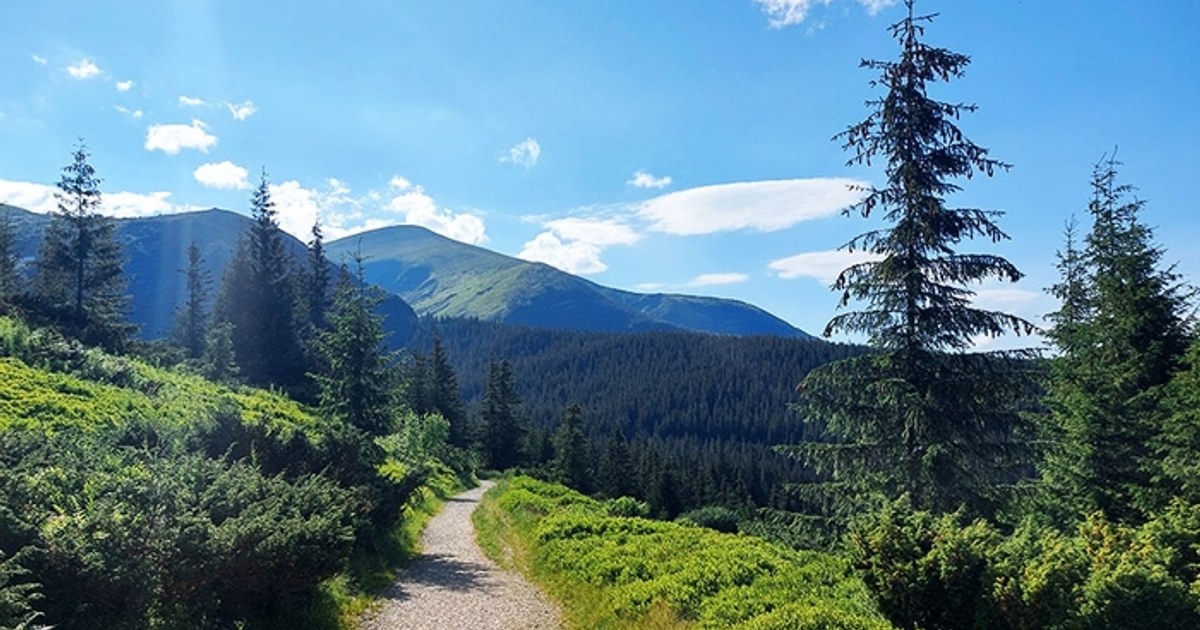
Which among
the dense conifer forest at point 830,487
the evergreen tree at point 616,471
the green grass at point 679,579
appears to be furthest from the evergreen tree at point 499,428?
the green grass at point 679,579

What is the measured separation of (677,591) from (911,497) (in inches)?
254

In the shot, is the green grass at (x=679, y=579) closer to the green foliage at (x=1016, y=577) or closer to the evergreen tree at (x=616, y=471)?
the green foliage at (x=1016, y=577)

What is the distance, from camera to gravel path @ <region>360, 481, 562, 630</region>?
12164 millimetres

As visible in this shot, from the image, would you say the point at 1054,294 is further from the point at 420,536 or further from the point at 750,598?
the point at 420,536

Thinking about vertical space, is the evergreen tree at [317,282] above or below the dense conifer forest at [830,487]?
above

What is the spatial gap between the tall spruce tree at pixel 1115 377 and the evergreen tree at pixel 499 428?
50.3 m

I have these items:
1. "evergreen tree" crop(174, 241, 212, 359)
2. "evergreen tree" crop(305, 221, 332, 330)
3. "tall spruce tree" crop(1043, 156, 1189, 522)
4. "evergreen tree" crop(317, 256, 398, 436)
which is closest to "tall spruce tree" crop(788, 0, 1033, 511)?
"tall spruce tree" crop(1043, 156, 1189, 522)

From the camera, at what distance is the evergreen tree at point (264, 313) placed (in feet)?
161

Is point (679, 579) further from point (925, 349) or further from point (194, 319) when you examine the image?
point (194, 319)

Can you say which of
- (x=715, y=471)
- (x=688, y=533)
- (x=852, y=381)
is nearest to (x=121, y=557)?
(x=688, y=533)

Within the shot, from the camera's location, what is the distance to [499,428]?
2648 inches

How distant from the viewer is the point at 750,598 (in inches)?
406

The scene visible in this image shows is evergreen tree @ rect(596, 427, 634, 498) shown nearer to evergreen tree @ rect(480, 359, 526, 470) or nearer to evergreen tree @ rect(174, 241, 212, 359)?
evergreen tree @ rect(480, 359, 526, 470)

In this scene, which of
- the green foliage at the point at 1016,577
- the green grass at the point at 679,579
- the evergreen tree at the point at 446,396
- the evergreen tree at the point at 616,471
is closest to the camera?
the green foliage at the point at 1016,577
